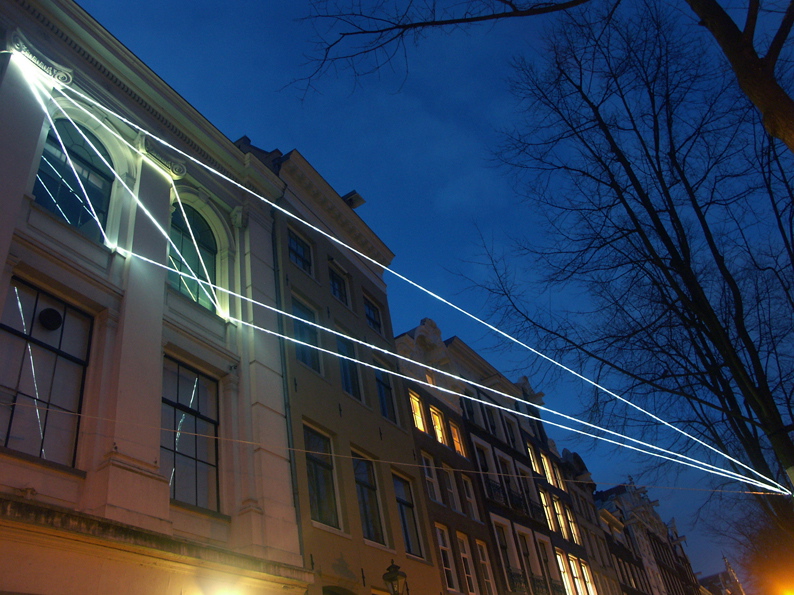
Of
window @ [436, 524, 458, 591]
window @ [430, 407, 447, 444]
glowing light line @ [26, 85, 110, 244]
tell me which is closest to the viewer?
glowing light line @ [26, 85, 110, 244]

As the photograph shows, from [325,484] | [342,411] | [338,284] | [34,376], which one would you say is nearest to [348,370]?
[342,411]

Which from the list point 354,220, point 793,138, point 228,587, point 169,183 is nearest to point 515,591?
point 354,220

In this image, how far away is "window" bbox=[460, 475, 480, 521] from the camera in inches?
835

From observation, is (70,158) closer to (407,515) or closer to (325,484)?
(325,484)

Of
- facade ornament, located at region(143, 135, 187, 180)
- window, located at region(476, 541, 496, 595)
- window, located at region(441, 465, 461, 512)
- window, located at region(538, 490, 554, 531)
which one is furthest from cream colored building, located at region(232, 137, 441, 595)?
window, located at region(538, 490, 554, 531)

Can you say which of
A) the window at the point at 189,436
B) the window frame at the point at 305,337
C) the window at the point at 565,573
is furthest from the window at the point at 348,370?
the window at the point at 565,573

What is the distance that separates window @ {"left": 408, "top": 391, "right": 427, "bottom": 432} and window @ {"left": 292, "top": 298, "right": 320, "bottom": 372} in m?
5.59

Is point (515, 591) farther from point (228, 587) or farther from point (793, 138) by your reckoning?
point (793, 138)

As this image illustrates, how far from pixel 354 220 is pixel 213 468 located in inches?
454

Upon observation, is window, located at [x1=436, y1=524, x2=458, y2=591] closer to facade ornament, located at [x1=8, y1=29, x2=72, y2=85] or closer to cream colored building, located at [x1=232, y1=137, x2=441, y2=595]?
cream colored building, located at [x1=232, y1=137, x2=441, y2=595]

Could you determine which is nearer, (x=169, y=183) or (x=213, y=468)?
(x=213, y=468)

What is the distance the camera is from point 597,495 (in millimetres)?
57406

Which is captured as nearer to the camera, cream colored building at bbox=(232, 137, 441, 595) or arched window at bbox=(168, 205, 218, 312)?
arched window at bbox=(168, 205, 218, 312)

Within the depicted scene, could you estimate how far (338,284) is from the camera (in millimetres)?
19953
